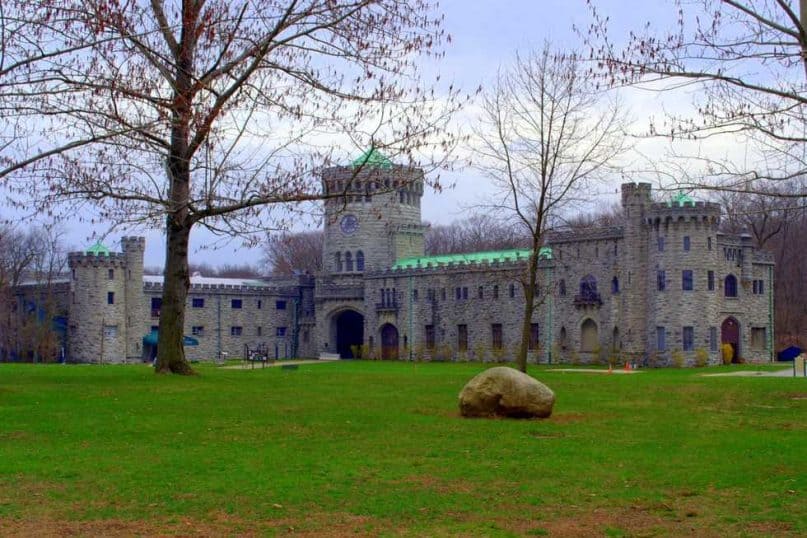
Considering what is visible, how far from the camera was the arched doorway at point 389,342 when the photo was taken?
75000 millimetres

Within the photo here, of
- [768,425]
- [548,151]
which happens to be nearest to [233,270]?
[548,151]

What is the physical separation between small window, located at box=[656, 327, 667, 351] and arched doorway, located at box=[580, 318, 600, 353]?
4.71 meters

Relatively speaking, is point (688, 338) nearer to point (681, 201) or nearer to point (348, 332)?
point (681, 201)

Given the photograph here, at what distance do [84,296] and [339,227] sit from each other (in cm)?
1936

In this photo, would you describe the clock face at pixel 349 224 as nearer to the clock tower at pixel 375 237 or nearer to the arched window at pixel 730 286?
the clock tower at pixel 375 237

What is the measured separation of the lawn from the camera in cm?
1121

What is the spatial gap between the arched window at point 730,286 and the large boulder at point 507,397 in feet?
140

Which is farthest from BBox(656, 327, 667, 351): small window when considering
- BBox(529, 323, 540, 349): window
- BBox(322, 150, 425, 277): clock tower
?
BBox(322, 150, 425, 277): clock tower

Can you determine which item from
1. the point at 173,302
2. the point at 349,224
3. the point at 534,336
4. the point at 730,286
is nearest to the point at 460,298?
the point at 534,336

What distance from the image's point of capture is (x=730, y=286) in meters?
59.6

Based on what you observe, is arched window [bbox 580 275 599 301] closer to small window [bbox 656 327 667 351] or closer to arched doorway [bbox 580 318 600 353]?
arched doorway [bbox 580 318 600 353]

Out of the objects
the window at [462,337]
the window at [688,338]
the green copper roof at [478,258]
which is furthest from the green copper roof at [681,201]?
the window at [462,337]

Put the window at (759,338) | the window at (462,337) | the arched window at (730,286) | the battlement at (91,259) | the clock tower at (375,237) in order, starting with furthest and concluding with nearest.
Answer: the clock tower at (375,237), the battlement at (91,259), the window at (462,337), the window at (759,338), the arched window at (730,286)

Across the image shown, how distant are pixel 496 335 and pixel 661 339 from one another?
1314cm
